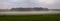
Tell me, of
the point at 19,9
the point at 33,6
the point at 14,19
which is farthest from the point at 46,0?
the point at 14,19

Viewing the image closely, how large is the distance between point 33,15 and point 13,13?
0.26 m

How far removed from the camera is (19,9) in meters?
0.99

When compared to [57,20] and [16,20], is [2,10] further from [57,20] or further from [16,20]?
[57,20]

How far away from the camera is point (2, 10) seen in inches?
38.4

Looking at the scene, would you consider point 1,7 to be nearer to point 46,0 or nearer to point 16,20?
point 16,20

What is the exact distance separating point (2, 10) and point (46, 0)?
58 cm

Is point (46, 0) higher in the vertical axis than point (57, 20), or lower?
higher

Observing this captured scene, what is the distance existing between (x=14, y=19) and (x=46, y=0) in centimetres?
47

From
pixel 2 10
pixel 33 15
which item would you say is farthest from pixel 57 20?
pixel 2 10

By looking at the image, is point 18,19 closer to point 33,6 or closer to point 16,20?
point 16,20

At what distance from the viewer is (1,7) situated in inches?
38.4

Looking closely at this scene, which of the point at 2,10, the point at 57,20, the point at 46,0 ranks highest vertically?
the point at 46,0

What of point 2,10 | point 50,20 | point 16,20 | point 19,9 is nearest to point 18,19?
point 16,20

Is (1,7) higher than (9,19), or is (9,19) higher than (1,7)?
(1,7)
